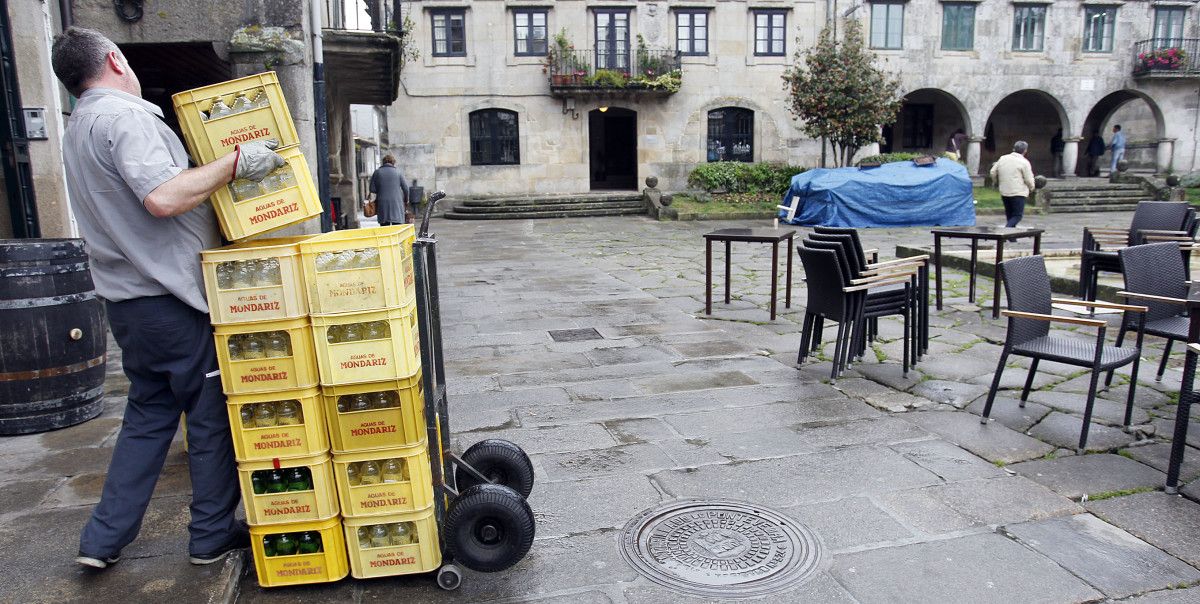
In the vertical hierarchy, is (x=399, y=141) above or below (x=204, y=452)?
above

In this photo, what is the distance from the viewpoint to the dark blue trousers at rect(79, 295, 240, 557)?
2801 mm

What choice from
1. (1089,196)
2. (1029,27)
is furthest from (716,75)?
(1089,196)

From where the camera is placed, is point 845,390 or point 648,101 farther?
point 648,101

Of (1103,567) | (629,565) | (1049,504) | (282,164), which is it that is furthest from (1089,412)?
(282,164)

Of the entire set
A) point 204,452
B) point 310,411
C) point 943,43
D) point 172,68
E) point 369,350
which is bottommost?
point 204,452

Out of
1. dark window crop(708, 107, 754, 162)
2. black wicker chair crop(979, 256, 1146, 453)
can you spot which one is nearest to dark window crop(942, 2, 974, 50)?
dark window crop(708, 107, 754, 162)

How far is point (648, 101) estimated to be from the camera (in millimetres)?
24109

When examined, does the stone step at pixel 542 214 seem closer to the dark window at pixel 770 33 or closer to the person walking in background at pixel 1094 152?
the dark window at pixel 770 33

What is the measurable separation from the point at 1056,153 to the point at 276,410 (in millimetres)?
31509

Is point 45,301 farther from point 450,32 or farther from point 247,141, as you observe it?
point 450,32

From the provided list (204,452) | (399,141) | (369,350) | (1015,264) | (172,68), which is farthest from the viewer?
(399,141)

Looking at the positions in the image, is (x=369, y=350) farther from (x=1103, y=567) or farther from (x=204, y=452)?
(x=1103, y=567)

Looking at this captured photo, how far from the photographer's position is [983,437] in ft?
14.2

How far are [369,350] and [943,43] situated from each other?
26248mm
